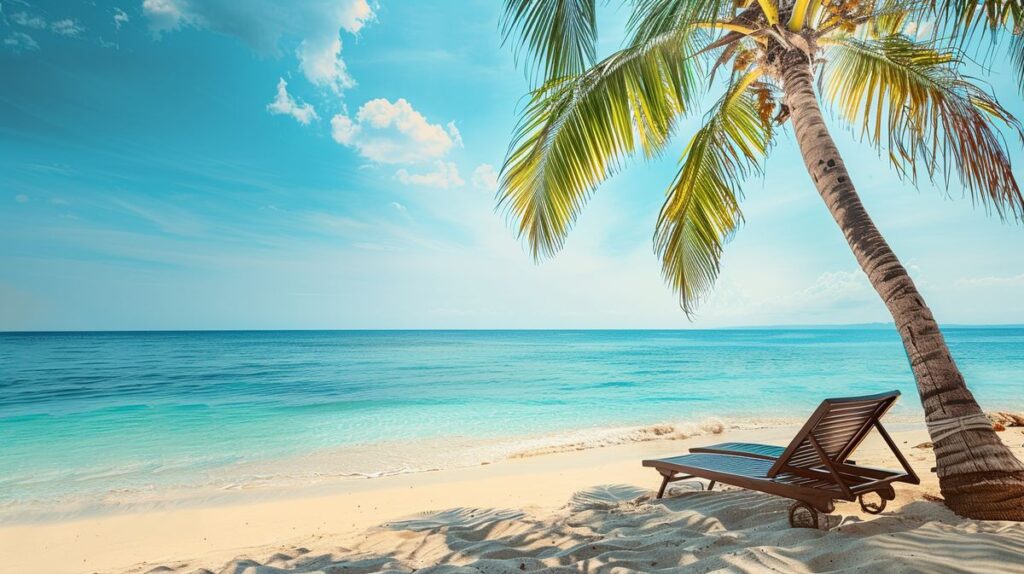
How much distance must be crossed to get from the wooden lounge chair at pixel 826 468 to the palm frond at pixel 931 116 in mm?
2058

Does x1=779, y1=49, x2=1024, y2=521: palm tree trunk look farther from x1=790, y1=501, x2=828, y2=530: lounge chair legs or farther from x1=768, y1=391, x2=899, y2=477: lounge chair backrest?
x1=790, y1=501, x2=828, y2=530: lounge chair legs

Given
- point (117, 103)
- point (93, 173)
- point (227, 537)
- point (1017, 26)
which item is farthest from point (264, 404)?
point (93, 173)

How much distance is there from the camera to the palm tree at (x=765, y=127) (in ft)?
9.45

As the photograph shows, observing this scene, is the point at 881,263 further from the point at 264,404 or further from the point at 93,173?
the point at 93,173

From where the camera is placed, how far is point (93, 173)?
3697 centimetres

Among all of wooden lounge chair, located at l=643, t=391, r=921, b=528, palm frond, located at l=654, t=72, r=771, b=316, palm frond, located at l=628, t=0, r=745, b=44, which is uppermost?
palm frond, located at l=628, t=0, r=745, b=44

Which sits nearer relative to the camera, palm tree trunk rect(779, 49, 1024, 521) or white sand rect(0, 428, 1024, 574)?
white sand rect(0, 428, 1024, 574)

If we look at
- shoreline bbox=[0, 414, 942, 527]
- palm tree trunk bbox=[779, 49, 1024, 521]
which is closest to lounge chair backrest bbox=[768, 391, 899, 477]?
palm tree trunk bbox=[779, 49, 1024, 521]

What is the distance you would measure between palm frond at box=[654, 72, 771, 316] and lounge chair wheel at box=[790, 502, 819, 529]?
330 centimetres

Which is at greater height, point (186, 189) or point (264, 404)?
point (186, 189)

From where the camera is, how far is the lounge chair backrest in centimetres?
288

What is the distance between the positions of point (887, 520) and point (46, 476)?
9.88m

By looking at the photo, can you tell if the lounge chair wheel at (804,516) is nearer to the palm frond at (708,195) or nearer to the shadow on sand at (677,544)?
the shadow on sand at (677,544)

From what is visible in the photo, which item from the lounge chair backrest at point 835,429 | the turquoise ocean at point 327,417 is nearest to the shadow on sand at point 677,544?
the lounge chair backrest at point 835,429
